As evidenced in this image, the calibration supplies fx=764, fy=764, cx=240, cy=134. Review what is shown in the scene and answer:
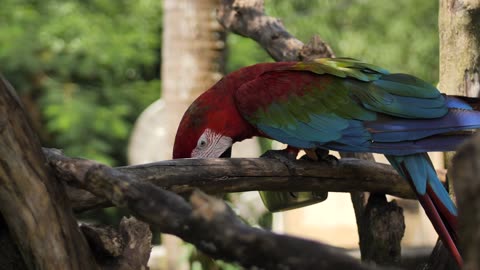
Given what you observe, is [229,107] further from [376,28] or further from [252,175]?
[376,28]

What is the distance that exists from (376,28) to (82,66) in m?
3.56

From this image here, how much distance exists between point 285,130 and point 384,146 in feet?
0.90

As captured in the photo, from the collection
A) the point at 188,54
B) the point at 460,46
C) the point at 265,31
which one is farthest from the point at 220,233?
the point at 188,54

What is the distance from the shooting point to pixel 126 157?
5.65m

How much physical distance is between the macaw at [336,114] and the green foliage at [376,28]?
5.12 metres

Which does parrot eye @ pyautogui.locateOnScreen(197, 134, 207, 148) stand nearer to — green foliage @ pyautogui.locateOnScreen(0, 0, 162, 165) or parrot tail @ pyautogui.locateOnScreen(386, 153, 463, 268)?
parrot tail @ pyautogui.locateOnScreen(386, 153, 463, 268)

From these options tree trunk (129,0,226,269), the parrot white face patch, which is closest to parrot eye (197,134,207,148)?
the parrot white face patch

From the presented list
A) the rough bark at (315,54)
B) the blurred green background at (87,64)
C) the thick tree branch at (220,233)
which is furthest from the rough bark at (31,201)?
the blurred green background at (87,64)

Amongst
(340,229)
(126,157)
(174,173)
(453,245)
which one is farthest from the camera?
(126,157)

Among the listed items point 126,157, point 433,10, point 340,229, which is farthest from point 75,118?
point 433,10

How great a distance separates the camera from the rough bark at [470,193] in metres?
0.82

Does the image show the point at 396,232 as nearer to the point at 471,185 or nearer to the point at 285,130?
the point at 285,130

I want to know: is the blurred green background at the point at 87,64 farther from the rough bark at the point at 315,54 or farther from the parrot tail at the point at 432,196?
the parrot tail at the point at 432,196

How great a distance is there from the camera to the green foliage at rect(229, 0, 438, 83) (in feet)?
24.5
